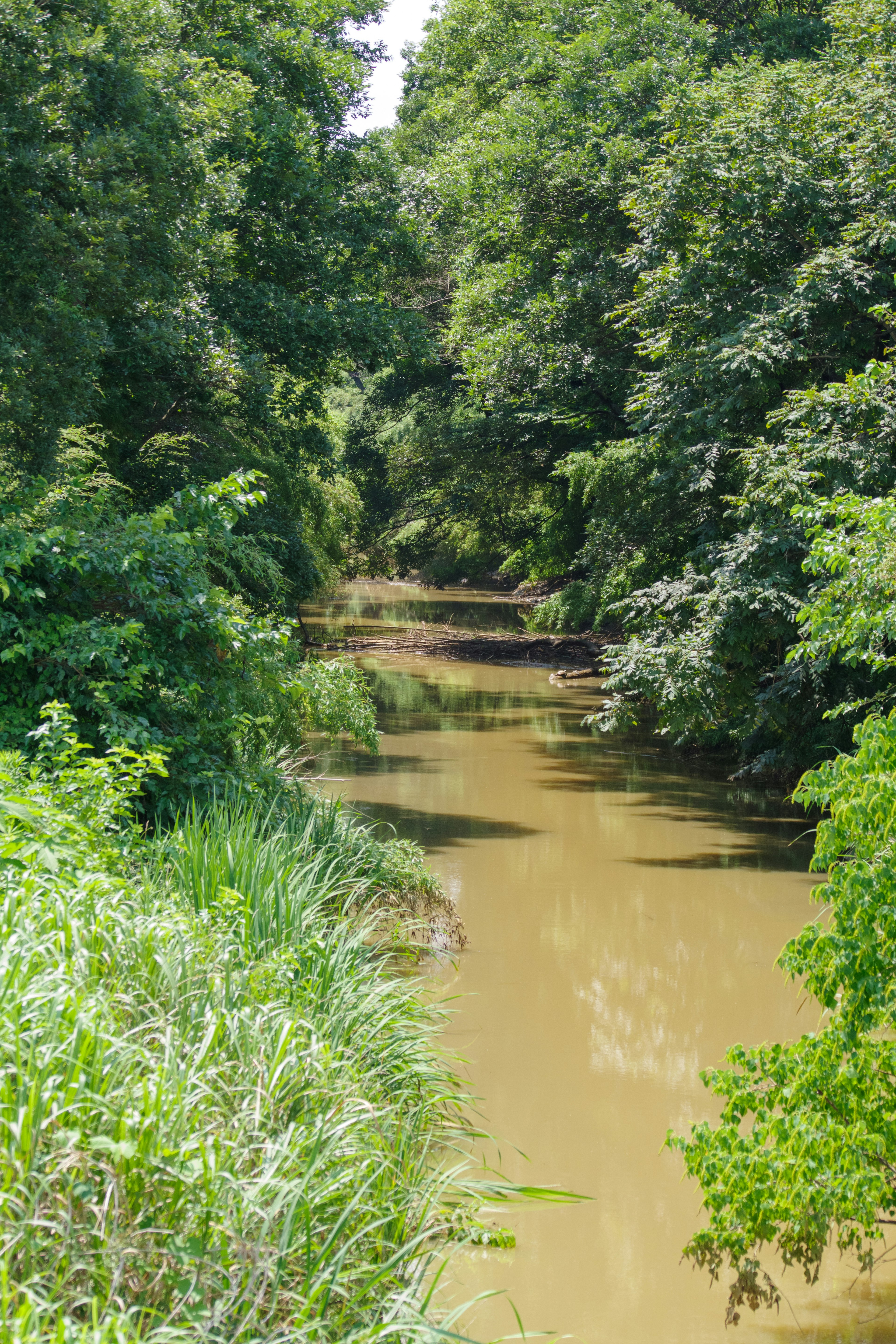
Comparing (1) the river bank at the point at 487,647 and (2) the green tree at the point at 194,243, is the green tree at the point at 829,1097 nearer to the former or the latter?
(2) the green tree at the point at 194,243

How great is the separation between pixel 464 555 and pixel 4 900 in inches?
1299

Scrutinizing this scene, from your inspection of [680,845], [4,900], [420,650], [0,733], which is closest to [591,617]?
[420,650]

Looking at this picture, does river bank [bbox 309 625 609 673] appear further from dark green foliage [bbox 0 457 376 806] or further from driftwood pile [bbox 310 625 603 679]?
dark green foliage [bbox 0 457 376 806]

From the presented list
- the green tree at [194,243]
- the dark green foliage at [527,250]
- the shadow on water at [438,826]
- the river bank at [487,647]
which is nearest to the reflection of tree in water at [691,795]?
the shadow on water at [438,826]

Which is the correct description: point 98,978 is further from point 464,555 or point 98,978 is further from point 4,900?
point 464,555

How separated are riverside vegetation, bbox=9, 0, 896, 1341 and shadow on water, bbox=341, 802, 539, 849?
1091 millimetres

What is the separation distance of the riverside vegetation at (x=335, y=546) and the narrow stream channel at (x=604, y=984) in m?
0.32

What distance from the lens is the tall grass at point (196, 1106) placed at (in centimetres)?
283

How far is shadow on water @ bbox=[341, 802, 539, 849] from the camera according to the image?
12172mm

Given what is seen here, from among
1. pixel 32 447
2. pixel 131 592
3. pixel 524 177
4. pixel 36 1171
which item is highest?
pixel 524 177

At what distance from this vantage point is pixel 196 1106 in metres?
3.50

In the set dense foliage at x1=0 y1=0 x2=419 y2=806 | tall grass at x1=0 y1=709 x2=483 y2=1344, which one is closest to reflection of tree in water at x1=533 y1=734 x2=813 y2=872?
dense foliage at x1=0 y1=0 x2=419 y2=806

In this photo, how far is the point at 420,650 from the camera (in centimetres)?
3025

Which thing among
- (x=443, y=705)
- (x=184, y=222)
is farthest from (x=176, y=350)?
(x=443, y=705)
